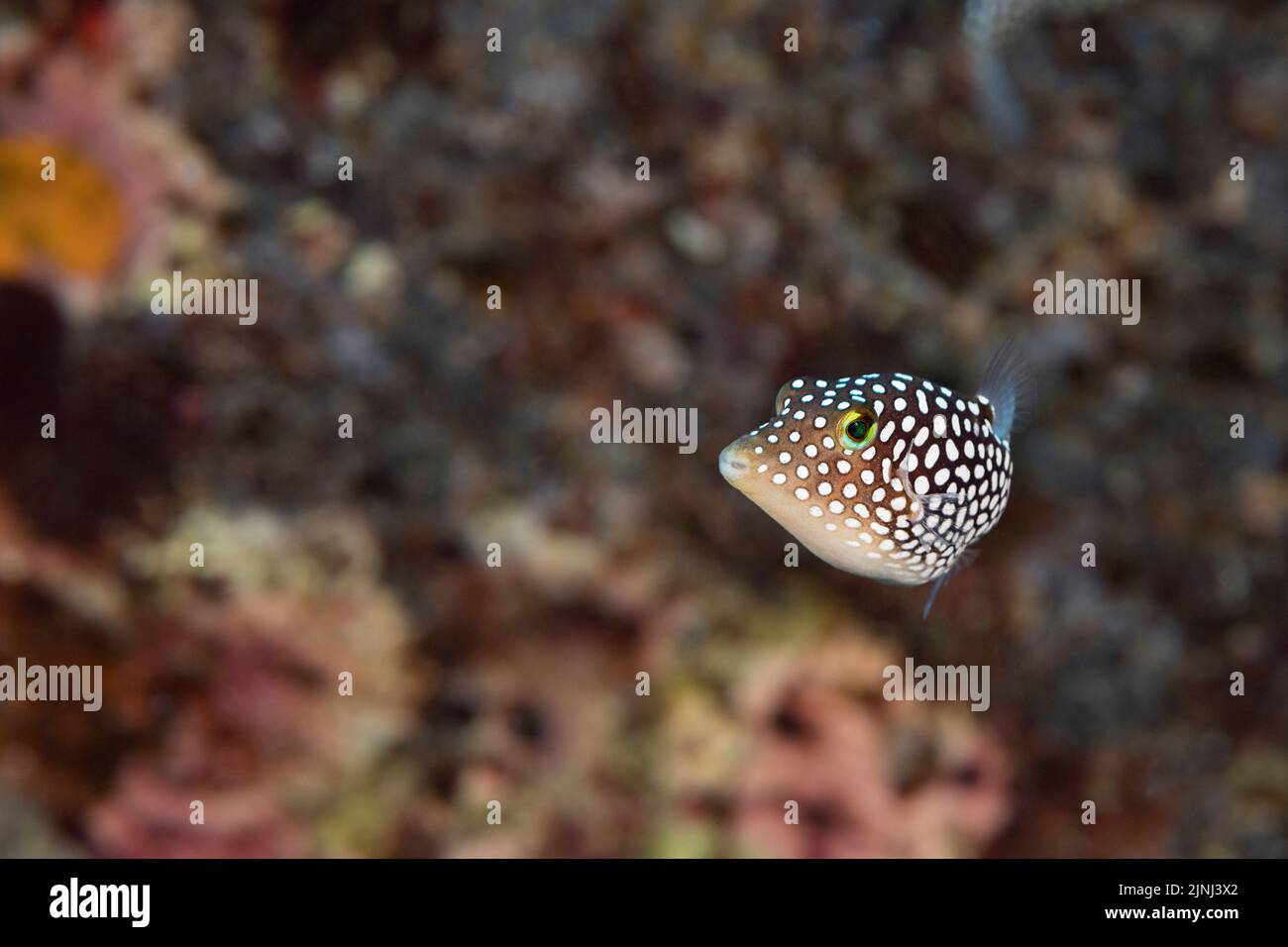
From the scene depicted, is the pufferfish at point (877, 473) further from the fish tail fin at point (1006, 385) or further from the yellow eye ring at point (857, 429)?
the fish tail fin at point (1006, 385)

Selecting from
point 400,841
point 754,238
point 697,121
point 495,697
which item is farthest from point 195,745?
point 697,121

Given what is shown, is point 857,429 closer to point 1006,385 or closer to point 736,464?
point 736,464

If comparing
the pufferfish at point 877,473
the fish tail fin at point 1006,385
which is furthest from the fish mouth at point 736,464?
the fish tail fin at point 1006,385

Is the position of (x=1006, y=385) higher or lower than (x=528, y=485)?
higher

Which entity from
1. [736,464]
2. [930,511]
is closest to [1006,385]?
[930,511]

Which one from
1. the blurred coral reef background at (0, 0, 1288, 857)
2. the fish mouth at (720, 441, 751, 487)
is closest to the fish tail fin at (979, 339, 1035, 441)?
the fish mouth at (720, 441, 751, 487)

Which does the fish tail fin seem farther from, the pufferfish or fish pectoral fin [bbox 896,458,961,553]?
fish pectoral fin [bbox 896,458,961,553]

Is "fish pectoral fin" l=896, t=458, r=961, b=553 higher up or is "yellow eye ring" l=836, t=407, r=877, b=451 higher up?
"yellow eye ring" l=836, t=407, r=877, b=451
